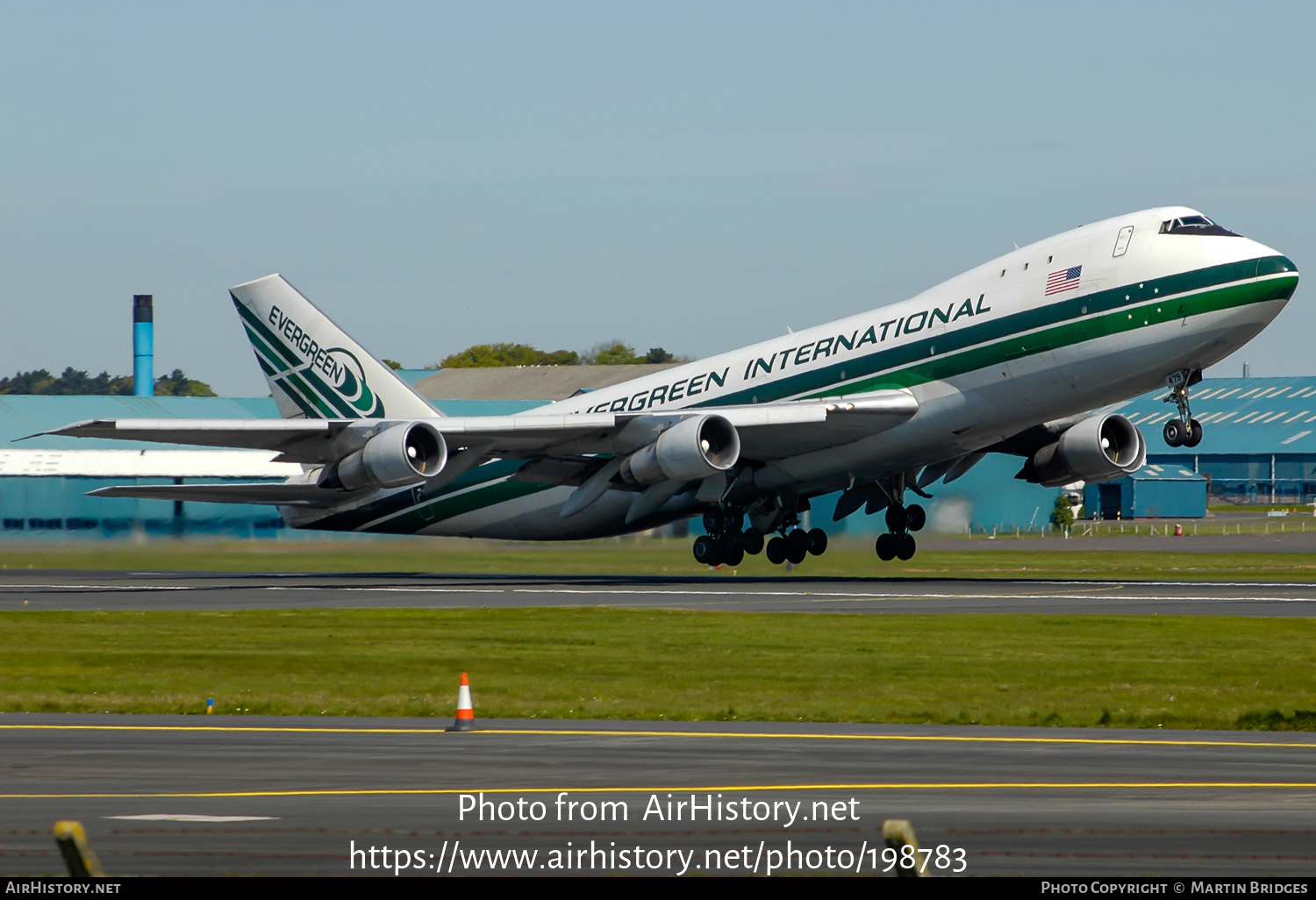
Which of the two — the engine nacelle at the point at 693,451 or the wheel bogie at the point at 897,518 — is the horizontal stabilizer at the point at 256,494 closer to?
the engine nacelle at the point at 693,451

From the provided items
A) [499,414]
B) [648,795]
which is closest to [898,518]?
[648,795]

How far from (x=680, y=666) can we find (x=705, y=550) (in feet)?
64.8

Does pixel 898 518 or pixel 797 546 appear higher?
pixel 898 518

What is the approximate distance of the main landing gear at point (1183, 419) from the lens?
1379 inches

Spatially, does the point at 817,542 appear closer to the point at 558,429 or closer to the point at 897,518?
the point at 897,518

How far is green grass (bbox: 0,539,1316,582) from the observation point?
4522 centimetres

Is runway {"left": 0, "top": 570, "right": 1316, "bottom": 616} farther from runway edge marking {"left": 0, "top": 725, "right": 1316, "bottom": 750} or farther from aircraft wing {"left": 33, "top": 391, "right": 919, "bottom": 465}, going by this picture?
runway edge marking {"left": 0, "top": 725, "right": 1316, "bottom": 750}

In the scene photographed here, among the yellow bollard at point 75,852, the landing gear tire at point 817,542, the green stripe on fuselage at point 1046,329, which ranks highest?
the green stripe on fuselage at point 1046,329

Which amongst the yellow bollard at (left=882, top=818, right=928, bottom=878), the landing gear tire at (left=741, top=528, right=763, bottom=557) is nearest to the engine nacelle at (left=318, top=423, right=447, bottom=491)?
the landing gear tire at (left=741, top=528, right=763, bottom=557)

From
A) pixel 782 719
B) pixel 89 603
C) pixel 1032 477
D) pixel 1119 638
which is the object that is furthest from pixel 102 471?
pixel 782 719

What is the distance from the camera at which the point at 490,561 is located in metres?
46.3

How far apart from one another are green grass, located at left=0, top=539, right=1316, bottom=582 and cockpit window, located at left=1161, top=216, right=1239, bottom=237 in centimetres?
1256

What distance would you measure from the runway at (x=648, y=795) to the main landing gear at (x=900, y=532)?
88.8 ft

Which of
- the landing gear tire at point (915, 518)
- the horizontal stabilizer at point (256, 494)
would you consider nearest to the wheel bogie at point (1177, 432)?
the landing gear tire at point (915, 518)
